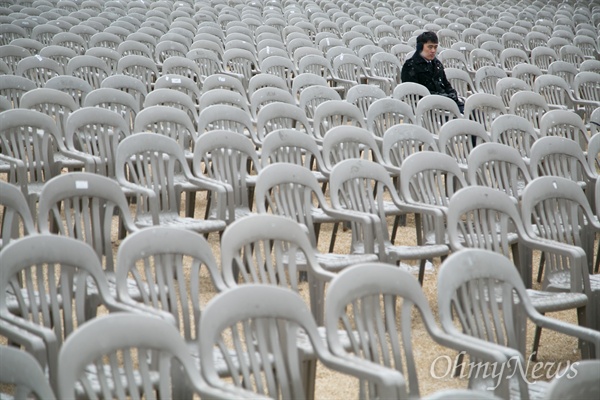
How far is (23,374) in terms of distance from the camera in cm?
250

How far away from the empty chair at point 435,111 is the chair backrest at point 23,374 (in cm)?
481

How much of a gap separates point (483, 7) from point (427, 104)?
25.0 feet

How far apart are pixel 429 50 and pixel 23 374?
5779 mm

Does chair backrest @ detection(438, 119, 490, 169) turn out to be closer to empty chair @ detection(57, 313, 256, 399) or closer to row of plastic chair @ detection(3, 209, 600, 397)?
row of plastic chair @ detection(3, 209, 600, 397)

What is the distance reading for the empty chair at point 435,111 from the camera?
6961 millimetres

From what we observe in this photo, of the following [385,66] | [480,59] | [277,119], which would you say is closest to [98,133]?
[277,119]

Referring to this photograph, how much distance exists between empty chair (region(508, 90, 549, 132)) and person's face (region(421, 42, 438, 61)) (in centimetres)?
81

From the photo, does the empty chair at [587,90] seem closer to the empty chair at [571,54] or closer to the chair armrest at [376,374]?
the empty chair at [571,54]

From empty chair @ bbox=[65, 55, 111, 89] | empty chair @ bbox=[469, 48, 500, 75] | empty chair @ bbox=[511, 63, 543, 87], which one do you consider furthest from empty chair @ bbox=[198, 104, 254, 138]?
empty chair @ bbox=[469, 48, 500, 75]

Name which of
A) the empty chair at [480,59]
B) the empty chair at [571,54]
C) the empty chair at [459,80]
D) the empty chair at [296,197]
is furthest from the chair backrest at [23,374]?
the empty chair at [571,54]

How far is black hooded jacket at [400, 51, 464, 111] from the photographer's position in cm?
777

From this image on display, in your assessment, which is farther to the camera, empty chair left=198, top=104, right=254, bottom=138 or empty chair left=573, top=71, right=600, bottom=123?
empty chair left=573, top=71, right=600, bottom=123

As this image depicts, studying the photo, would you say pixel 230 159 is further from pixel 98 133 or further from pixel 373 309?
pixel 373 309

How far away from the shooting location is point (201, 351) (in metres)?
2.93
